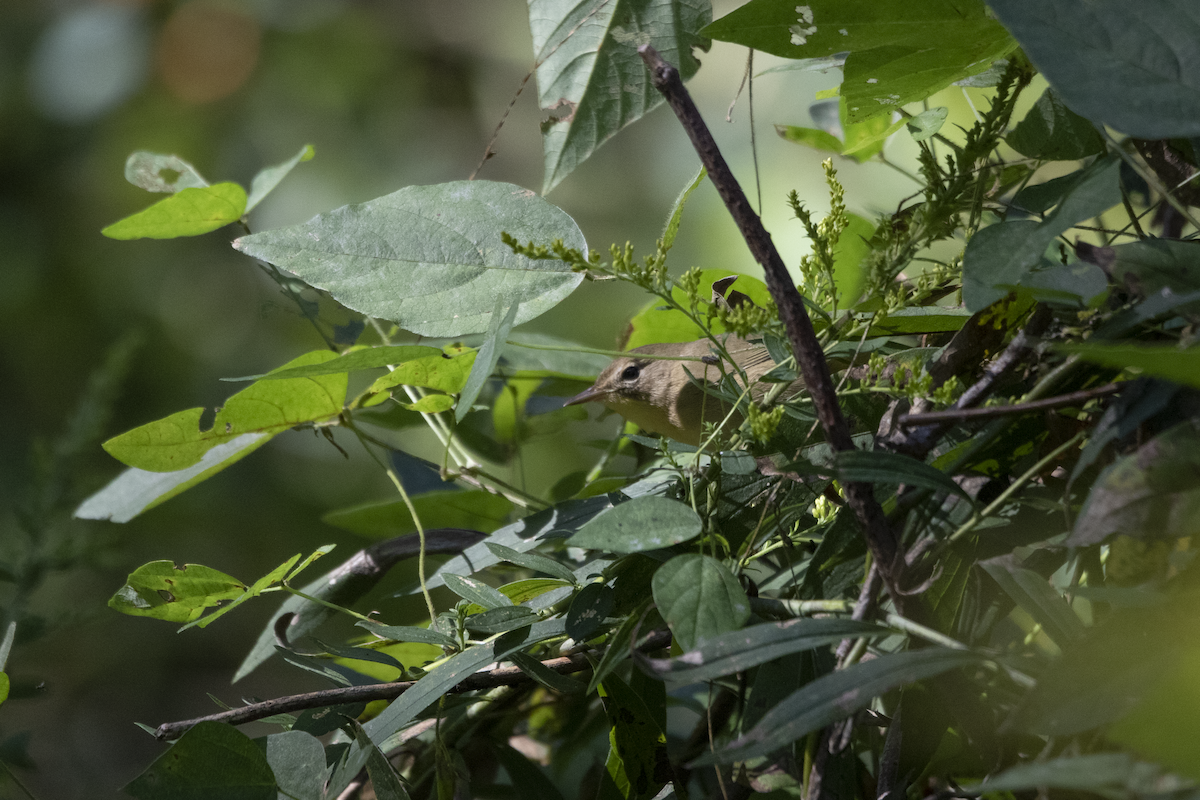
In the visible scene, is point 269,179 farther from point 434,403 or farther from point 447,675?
point 447,675

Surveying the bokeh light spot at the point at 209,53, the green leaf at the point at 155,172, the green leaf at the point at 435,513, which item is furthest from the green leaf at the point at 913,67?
the bokeh light spot at the point at 209,53

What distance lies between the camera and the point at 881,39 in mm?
364

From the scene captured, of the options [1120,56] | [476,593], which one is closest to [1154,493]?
[1120,56]

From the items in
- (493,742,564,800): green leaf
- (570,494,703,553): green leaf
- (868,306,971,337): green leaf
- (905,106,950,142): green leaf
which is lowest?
(493,742,564,800): green leaf

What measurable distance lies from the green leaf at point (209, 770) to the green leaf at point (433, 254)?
19 cm

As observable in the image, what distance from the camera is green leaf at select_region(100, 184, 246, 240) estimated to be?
53 centimetres

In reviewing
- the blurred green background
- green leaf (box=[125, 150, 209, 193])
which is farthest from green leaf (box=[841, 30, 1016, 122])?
the blurred green background

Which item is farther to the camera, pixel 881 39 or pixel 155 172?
pixel 155 172

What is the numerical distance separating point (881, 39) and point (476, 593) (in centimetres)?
31

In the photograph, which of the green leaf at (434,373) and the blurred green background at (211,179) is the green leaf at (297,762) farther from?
the blurred green background at (211,179)

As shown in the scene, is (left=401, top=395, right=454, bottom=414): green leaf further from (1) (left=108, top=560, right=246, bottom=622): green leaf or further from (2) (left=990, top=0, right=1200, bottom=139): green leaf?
(2) (left=990, top=0, right=1200, bottom=139): green leaf

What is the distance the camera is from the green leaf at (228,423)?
1.44 ft

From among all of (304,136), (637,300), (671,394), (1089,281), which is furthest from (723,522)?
(304,136)

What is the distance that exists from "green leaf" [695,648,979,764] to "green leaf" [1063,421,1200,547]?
58 mm
